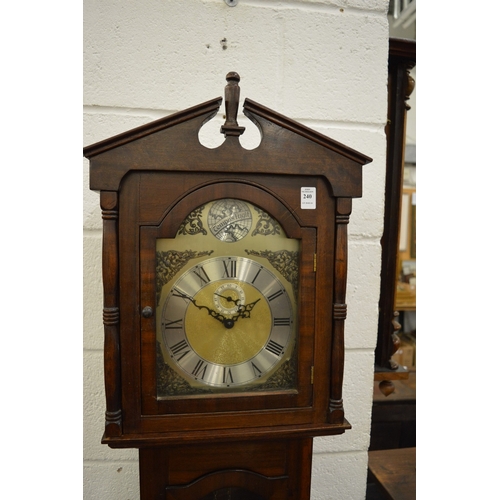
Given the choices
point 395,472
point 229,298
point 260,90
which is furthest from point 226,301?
point 395,472

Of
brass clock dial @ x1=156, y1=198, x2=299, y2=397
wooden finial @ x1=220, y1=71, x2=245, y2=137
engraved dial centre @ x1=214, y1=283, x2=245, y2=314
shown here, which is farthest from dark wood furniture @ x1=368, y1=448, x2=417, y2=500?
wooden finial @ x1=220, y1=71, x2=245, y2=137

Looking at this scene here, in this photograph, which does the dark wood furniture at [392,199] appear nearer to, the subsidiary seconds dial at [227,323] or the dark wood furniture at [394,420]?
the dark wood furniture at [394,420]

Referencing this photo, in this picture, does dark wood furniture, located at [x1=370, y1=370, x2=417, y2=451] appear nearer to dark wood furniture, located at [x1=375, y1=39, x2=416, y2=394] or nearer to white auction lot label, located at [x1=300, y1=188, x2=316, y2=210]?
dark wood furniture, located at [x1=375, y1=39, x2=416, y2=394]

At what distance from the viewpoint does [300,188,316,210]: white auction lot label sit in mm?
765

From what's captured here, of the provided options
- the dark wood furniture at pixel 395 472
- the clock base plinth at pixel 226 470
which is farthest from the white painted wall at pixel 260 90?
the clock base plinth at pixel 226 470

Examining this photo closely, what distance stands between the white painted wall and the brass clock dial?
16.2 inches

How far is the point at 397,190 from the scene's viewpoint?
121 cm

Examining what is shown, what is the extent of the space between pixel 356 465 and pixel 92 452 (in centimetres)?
86

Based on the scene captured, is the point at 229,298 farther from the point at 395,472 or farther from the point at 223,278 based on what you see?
the point at 395,472

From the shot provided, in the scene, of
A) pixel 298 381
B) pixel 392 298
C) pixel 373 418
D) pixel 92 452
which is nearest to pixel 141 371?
pixel 298 381

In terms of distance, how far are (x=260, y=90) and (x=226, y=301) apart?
68 cm

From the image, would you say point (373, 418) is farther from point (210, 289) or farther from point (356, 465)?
point (210, 289)

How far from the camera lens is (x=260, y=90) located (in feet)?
3.54

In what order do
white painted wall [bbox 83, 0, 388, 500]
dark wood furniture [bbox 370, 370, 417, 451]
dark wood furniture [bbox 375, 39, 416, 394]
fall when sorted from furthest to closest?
dark wood furniture [bbox 370, 370, 417, 451], dark wood furniture [bbox 375, 39, 416, 394], white painted wall [bbox 83, 0, 388, 500]
